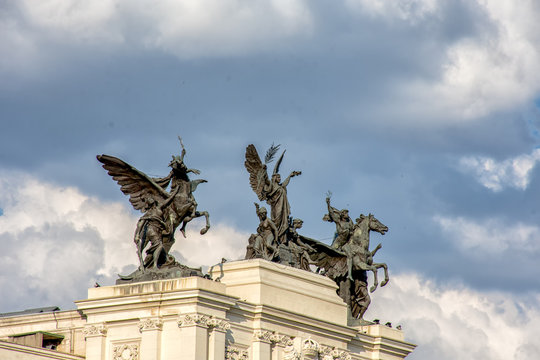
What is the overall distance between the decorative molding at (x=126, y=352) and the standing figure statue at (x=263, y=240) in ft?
21.5

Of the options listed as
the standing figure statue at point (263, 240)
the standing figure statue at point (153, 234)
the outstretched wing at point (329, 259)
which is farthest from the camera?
the outstretched wing at point (329, 259)

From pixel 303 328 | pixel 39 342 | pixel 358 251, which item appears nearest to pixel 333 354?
pixel 303 328

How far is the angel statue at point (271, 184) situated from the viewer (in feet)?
201

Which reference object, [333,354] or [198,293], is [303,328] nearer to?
[333,354]

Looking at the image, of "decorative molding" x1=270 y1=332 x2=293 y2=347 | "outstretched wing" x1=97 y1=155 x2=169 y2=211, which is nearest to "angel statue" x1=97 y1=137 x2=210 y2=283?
"outstretched wing" x1=97 y1=155 x2=169 y2=211

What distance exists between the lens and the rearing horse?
6475 cm

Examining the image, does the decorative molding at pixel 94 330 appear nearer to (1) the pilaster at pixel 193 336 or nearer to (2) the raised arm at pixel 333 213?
(1) the pilaster at pixel 193 336

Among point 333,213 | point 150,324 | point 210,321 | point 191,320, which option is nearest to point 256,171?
point 333,213

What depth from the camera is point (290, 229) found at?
61719 millimetres

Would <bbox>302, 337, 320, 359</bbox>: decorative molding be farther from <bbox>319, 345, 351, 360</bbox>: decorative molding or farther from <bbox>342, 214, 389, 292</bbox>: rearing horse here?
<bbox>342, 214, 389, 292</bbox>: rearing horse

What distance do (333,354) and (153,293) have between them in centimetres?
877

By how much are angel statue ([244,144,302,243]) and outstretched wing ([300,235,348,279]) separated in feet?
11.6

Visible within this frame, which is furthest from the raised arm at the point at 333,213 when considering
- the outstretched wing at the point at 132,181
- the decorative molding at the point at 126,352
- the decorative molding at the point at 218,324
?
the decorative molding at the point at 126,352

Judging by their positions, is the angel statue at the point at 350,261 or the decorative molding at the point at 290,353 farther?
the angel statue at the point at 350,261
